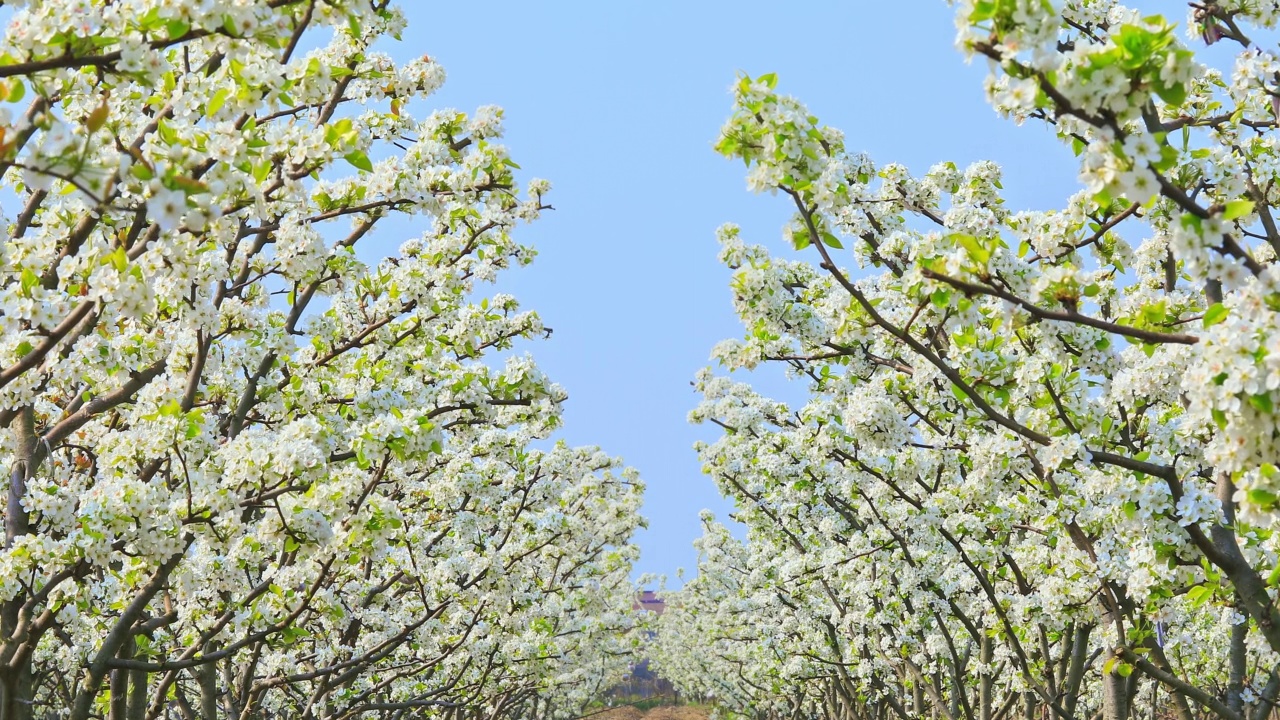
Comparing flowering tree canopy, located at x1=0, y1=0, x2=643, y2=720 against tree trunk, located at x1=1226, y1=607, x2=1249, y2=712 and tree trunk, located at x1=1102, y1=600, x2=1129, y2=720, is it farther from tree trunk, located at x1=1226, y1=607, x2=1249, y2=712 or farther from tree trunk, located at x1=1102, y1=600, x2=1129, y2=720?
tree trunk, located at x1=1226, y1=607, x2=1249, y2=712

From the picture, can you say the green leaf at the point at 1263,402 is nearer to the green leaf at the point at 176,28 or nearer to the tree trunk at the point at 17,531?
the green leaf at the point at 176,28

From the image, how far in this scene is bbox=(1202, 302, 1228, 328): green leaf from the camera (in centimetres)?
296

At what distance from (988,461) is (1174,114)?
3.00 meters

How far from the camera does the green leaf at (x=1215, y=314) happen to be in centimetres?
296

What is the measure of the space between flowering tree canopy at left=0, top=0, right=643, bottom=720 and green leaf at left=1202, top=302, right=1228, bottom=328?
3082mm

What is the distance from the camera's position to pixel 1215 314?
9.77ft

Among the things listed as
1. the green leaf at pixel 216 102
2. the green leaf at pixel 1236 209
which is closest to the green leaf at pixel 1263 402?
the green leaf at pixel 1236 209

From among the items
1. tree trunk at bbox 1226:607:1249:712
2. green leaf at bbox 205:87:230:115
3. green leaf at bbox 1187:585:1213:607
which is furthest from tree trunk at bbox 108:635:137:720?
tree trunk at bbox 1226:607:1249:712

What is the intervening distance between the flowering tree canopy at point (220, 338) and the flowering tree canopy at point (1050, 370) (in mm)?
2091

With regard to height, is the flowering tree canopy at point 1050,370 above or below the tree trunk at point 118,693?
above

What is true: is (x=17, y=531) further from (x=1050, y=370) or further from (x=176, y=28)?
(x=1050, y=370)

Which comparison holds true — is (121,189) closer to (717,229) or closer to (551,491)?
(717,229)

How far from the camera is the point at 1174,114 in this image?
6820mm

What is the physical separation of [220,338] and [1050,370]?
204 inches
